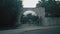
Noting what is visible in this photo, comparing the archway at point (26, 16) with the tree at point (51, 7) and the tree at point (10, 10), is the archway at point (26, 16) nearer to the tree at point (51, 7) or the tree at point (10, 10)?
the tree at point (10, 10)

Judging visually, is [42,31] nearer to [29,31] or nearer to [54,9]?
[29,31]

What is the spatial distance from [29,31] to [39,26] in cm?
17

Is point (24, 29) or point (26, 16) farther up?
point (26, 16)

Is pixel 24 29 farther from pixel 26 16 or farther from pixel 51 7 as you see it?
pixel 51 7

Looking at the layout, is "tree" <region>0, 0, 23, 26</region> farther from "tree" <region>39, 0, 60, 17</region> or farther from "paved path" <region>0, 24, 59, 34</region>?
"tree" <region>39, 0, 60, 17</region>

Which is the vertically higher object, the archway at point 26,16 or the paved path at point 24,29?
the archway at point 26,16

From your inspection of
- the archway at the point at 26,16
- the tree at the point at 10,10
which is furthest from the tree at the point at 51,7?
the tree at the point at 10,10

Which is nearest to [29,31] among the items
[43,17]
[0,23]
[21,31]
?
[21,31]

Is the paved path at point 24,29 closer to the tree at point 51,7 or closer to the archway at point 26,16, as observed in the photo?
the archway at point 26,16

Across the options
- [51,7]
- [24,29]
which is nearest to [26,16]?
[24,29]

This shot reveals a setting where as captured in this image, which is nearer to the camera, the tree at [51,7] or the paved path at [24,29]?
the paved path at [24,29]

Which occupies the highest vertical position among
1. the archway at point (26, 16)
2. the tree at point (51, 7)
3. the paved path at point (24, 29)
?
the tree at point (51, 7)

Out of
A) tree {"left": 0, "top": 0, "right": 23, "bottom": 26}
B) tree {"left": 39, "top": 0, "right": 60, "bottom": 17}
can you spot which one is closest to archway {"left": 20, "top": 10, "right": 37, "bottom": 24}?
tree {"left": 0, "top": 0, "right": 23, "bottom": 26}

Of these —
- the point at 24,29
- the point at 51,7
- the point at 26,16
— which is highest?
the point at 51,7
